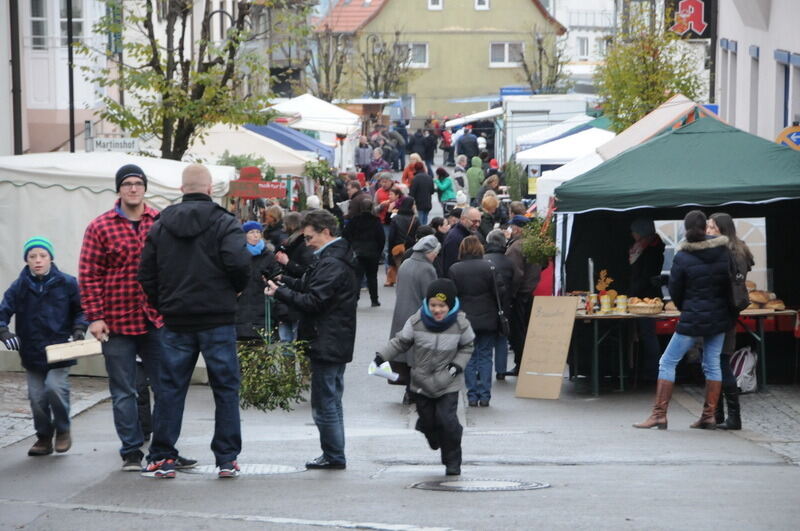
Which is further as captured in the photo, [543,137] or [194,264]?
[543,137]

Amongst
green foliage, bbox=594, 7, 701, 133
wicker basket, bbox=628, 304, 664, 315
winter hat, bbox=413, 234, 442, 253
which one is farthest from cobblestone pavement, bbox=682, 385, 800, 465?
green foliage, bbox=594, 7, 701, 133

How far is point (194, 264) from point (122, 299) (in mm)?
749

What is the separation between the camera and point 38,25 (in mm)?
24297

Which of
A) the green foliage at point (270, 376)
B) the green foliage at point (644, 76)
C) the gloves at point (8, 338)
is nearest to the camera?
the gloves at point (8, 338)

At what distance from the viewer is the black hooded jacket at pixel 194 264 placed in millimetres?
8070

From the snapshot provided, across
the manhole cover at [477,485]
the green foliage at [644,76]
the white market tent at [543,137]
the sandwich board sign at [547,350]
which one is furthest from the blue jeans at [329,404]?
the white market tent at [543,137]

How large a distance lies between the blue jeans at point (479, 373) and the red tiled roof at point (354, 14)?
66578 millimetres

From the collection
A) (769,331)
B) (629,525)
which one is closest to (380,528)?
(629,525)

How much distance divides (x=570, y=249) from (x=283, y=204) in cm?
1050

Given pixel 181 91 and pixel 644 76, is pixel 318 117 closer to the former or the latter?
pixel 644 76

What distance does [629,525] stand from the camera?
279 inches

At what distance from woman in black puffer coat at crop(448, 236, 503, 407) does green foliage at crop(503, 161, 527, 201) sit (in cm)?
1622

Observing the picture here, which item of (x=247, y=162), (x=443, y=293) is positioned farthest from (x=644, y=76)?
(x=443, y=293)

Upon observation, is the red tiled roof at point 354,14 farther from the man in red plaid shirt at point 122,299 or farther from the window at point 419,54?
the man in red plaid shirt at point 122,299
